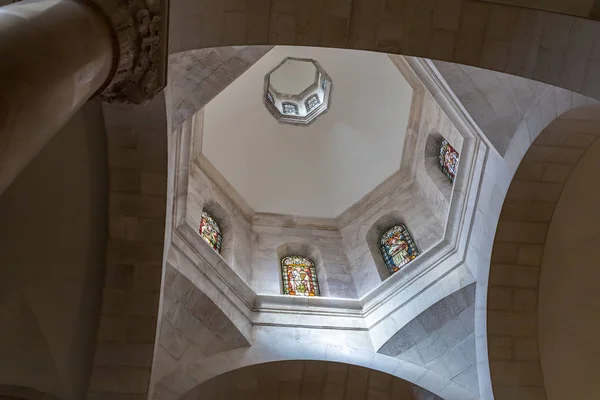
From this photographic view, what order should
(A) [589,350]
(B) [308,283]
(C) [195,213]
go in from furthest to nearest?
1. (B) [308,283]
2. (C) [195,213]
3. (A) [589,350]

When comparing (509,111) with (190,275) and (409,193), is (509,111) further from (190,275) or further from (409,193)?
(409,193)

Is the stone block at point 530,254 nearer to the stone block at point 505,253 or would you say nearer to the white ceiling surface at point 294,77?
the stone block at point 505,253

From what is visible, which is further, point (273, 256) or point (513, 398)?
point (273, 256)

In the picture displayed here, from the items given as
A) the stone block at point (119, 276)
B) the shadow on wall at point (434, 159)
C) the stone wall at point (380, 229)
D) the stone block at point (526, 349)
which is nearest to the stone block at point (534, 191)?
the stone block at point (526, 349)

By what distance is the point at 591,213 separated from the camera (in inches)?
259

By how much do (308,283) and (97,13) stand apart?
7407 mm

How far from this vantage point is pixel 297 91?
49.8ft

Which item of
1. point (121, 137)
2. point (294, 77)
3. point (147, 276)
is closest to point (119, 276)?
point (147, 276)

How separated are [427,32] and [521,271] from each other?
134 inches

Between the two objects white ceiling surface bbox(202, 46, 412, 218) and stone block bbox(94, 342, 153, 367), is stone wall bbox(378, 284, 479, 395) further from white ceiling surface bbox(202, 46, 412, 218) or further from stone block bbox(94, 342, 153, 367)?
white ceiling surface bbox(202, 46, 412, 218)

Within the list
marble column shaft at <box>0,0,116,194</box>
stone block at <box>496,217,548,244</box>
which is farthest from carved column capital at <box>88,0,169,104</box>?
stone block at <box>496,217,548,244</box>

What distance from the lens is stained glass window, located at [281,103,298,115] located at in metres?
14.5

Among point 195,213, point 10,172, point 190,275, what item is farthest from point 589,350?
point 10,172

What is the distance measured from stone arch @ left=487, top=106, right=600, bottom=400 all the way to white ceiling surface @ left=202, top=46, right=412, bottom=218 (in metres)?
5.55
